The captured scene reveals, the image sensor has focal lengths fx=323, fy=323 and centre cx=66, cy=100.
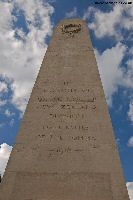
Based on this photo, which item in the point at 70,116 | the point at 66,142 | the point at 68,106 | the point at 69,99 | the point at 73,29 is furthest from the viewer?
the point at 73,29

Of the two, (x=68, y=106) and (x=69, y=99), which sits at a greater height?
(x=69, y=99)

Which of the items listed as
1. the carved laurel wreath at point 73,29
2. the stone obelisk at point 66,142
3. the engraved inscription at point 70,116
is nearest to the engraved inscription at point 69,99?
the stone obelisk at point 66,142

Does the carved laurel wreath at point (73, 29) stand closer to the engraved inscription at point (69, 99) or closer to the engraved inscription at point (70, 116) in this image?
the engraved inscription at point (69, 99)

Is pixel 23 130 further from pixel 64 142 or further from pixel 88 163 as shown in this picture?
pixel 88 163

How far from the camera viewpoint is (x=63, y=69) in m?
10.7

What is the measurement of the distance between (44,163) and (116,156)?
1904 millimetres

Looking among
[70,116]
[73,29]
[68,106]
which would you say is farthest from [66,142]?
[73,29]

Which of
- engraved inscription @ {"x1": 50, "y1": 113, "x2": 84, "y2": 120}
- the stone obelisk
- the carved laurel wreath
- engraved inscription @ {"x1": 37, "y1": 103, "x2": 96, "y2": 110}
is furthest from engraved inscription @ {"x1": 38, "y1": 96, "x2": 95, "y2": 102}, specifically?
the carved laurel wreath

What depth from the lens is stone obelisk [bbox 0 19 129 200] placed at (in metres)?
7.99

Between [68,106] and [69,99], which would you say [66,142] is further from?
[69,99]

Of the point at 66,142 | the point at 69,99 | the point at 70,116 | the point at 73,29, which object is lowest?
the point at 66,142

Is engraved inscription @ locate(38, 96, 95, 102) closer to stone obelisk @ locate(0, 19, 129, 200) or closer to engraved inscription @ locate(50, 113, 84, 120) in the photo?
stone obelisk @ locate(0, 19, 129, 200)

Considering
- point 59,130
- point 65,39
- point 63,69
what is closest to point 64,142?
point 59,130

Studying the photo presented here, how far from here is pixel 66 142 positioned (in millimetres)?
8844
